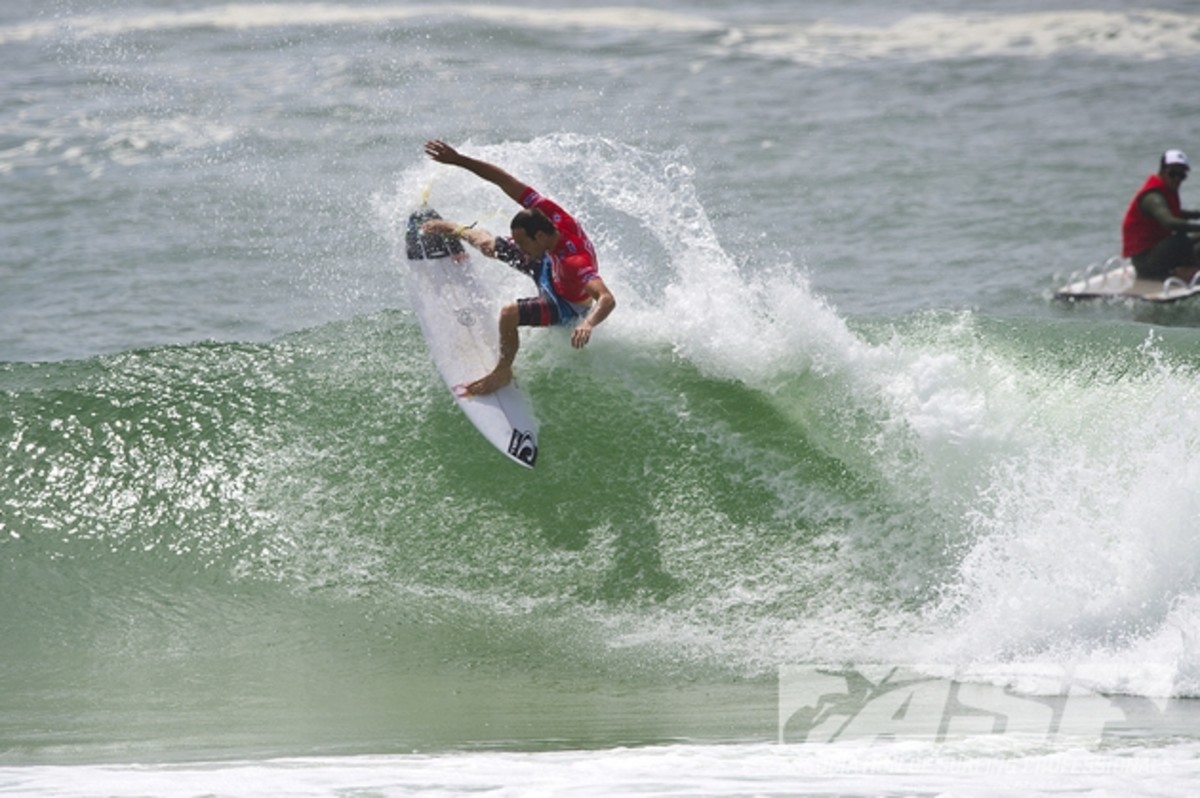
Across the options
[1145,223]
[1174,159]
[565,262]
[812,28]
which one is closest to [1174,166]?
[1174,159]

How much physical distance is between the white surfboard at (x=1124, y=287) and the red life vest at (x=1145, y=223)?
24cm

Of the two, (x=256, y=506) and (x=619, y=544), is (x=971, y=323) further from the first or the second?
(x=256, y=506)

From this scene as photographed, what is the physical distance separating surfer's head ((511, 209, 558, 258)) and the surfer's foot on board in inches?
29.1

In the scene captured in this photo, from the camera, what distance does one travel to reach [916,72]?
23.4 metres

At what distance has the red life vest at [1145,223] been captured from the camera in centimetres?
1403

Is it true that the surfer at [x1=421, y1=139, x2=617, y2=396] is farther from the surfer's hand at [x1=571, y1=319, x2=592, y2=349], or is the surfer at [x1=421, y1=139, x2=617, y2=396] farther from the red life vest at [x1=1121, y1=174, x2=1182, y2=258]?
the red life vest at [x1=1121, y1=174, x2=1182, y2=258]

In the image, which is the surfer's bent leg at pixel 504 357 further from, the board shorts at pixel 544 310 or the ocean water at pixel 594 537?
the ocean water at pixel 594 537

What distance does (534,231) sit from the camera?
8500mm

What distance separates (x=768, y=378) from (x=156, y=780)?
14.7 feet

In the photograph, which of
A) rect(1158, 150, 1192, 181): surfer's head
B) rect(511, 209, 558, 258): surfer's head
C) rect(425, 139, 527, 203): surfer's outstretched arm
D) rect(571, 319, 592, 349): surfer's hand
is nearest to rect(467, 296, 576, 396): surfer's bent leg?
rect(511, 209, 558, 258): surfer's head

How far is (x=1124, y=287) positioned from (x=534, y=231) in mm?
7879

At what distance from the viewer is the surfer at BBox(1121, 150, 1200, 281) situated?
45.8 ft

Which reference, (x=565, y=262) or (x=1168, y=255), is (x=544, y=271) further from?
(x=1168, y=255)

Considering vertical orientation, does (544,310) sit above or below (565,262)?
below
